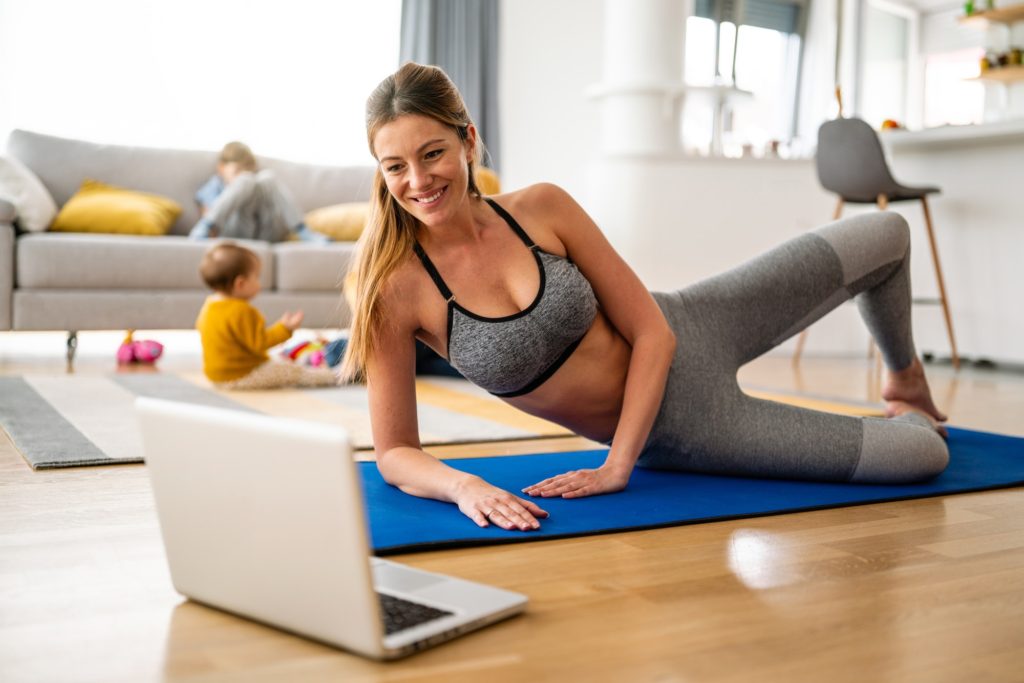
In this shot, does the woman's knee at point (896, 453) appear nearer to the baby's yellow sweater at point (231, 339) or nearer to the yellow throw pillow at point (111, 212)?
the baby's yellow sweater at point (231, 339)

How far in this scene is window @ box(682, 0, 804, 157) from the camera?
25.0ft

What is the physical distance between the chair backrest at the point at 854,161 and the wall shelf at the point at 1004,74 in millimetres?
2369

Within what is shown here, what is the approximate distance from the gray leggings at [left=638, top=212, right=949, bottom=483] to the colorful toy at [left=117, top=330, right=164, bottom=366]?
105 inches

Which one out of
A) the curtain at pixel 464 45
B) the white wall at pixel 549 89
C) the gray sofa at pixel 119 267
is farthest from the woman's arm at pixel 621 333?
the white wall at pixel 549 89

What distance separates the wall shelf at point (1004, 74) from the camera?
6.00m

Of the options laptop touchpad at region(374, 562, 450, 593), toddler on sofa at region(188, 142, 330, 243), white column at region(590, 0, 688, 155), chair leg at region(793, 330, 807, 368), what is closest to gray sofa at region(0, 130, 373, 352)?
toddler on sofa at region(188, 142, 330, 243)

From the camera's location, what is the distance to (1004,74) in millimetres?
6086

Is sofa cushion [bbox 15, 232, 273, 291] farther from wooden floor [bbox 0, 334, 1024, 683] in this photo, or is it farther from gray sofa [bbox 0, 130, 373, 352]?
wooden floor [bbox 0, 334, 1024, 683]

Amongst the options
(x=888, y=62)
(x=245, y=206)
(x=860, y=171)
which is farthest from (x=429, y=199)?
(x=888, y=62)

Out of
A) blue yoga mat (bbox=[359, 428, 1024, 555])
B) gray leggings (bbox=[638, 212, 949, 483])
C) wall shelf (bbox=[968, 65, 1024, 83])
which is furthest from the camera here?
wall shelf (bbox=[968, 65, 1024, 83])

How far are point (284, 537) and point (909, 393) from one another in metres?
1.64

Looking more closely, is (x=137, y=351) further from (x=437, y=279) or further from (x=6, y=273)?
(x=437, y=279)

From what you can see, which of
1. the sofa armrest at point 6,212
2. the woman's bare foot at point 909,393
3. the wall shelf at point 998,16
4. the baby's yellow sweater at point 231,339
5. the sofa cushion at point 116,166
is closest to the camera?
the woman's bare foot at point 909,393

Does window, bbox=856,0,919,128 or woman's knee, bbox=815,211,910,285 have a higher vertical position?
window, bbox=856,0,919,128
